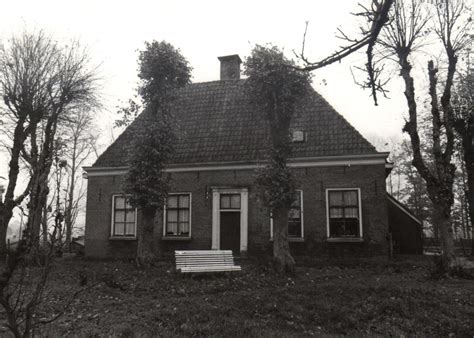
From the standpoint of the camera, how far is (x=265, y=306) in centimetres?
815

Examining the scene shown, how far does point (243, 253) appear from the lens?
52.5ft

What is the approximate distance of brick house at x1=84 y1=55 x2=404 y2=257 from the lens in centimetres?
1527

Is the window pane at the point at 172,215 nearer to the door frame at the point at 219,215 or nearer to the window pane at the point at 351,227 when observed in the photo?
the door frame at the point at 219,215

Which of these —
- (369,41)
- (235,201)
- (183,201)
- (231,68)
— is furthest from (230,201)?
(369,41)

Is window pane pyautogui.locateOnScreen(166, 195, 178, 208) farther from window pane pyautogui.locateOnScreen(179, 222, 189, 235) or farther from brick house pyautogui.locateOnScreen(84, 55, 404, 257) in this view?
window pane pyautogui.locateOnScreen(179, 222, 189, 235)

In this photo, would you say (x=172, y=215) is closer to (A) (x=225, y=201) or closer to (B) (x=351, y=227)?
(A) (x=225, y=201)

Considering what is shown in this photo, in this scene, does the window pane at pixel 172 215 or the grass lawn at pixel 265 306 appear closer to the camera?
the grass lawn at pixel 265 306

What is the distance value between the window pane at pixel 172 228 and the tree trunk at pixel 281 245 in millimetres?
5801

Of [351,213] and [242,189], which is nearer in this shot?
[351,213]

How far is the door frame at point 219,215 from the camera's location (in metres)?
16.1

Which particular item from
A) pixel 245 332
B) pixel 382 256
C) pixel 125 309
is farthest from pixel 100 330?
pixel 382 256

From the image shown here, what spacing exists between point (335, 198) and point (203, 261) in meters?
6.25

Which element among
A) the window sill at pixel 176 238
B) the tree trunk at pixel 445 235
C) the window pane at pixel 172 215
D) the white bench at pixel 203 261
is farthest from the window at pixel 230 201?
the tree trunk at pixel 445 235

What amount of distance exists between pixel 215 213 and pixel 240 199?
44.1 inches
